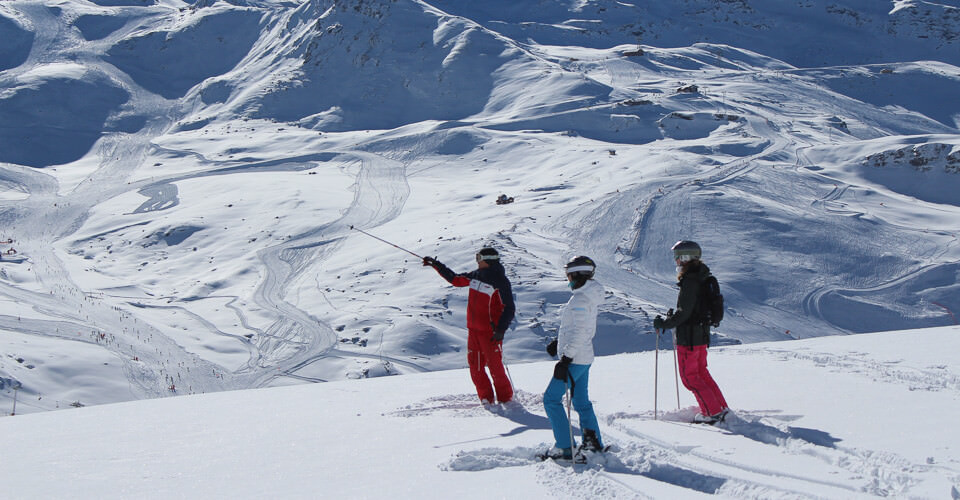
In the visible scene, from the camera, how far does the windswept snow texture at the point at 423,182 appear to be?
18938 millimetres

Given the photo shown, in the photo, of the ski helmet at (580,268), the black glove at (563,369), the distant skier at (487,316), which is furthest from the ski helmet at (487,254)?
the black glove at (563,369)

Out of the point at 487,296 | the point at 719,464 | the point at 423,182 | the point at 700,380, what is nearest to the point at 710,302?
the point at 700,380

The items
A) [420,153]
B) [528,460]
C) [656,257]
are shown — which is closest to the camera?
[528,460]

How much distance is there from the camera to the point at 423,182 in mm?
36719

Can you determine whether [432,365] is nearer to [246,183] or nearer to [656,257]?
[656,257]

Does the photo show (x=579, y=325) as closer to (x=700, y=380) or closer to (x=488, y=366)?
(x=700, y=380)

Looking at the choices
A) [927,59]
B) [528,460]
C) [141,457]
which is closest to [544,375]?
[528,460]

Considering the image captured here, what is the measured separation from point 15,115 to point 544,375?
5751 centimetres

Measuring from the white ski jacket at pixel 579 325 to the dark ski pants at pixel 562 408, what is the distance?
0.11 m

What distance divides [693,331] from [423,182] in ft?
101

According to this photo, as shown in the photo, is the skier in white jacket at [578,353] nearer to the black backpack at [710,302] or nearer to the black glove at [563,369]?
the black glove at [563,369]

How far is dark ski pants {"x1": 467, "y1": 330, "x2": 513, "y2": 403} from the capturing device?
7.43 meters

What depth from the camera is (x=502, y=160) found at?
127ft

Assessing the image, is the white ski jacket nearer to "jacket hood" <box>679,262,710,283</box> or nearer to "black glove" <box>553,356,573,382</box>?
"black glove" <box>553,356,573,382</box>
